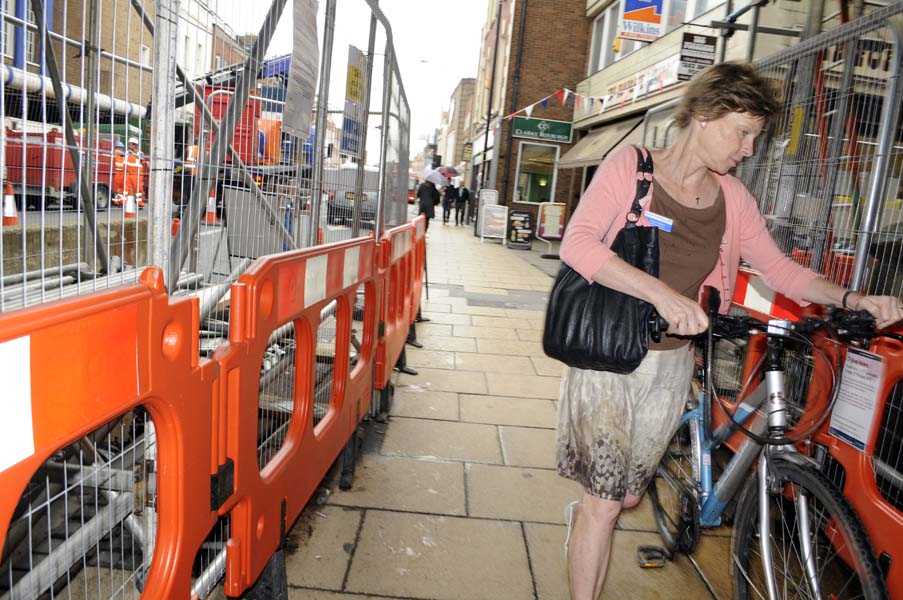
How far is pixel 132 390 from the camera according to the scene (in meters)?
1.26

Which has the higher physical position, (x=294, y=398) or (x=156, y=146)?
(x=156, y=146)

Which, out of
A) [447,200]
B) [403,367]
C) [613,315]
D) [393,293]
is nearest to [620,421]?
[613,315]

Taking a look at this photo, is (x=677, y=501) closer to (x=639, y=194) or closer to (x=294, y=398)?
(x=639, y=194)

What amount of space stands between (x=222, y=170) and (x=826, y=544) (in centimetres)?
270

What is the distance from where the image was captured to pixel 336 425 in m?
3.01

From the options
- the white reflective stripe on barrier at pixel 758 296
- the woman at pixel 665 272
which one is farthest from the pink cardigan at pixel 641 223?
the white reflective stripe on barrier at pixel 758 296

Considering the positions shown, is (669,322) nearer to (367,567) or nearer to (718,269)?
(718,269)

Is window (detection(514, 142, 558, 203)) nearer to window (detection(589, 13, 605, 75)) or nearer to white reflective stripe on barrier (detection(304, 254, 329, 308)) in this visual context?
window (detection(589, 13, 605, 75))

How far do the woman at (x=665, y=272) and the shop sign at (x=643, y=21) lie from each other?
1157cm

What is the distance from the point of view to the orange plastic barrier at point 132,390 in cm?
99

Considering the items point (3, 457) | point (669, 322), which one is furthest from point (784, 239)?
point (3, 457)

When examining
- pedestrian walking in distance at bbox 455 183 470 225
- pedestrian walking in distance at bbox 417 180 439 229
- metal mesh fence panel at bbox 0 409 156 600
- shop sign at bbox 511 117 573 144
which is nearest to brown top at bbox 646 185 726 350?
metal mesh fence panel at bbox 0 409 156 600

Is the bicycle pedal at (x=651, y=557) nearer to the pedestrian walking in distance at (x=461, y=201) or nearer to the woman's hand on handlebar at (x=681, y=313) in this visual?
the woman's hand on handlebar at (x=681, y=313)

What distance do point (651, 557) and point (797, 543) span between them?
78 centimetres
